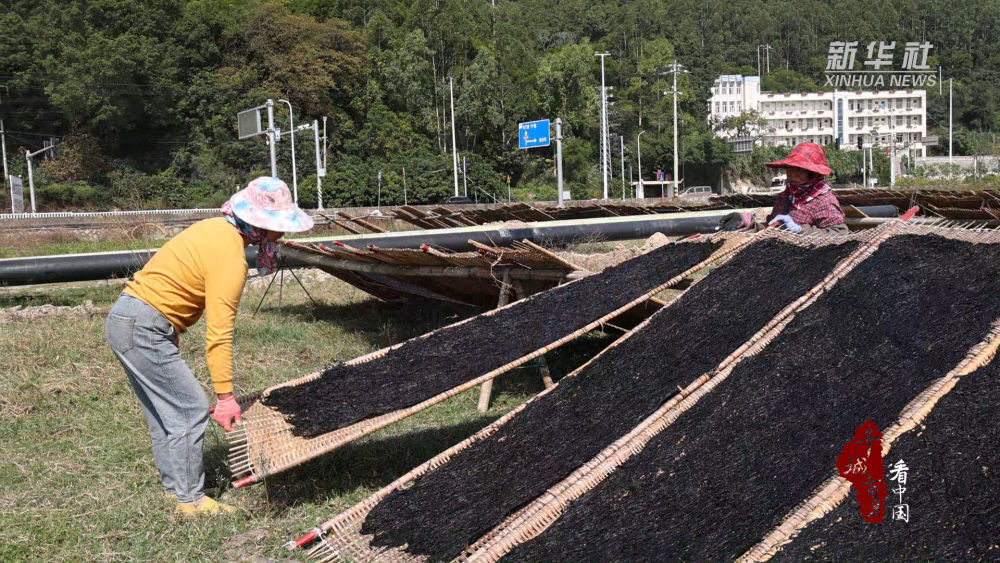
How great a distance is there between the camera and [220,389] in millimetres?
3777

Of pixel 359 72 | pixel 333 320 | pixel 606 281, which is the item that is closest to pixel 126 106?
pixel 359 72

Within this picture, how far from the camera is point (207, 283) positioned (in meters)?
3.77

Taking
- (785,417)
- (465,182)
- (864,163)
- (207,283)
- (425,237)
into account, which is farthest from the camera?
(864,163)

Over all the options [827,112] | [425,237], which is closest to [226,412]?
[425,237]

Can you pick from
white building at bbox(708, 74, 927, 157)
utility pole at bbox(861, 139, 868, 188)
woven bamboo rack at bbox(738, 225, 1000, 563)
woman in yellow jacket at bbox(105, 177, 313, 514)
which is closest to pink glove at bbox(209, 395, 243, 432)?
woman in yellow jacket at bbox(105, 177, 313, 514)

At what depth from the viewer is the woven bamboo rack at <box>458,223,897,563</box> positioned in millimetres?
3137

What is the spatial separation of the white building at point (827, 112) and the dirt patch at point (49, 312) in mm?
96870

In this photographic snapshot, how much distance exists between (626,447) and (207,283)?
1917 millimetres

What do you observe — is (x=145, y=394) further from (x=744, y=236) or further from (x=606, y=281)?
(x=744, y=236)

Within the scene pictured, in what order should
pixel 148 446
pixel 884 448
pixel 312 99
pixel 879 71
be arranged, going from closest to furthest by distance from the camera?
pixel 884 448 → pixel 148 446 → pixel 312 99 → pixel 879 71

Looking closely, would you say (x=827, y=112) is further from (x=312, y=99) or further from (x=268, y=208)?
(x=268, y=208)

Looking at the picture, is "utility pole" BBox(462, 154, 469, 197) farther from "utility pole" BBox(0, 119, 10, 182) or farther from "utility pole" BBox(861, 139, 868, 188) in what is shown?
"utility pole" BBox(861, 139, 868, 188)

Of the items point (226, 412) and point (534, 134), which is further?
point (534, 134)

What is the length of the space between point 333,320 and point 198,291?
5128mm
